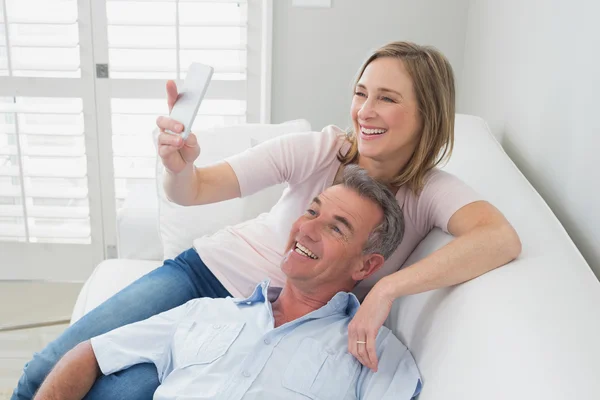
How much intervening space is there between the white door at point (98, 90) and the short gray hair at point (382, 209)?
1.42 meters

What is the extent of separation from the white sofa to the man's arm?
2.14ft

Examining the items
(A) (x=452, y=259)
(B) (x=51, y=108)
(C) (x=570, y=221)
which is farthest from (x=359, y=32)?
(A) (x=452, y=259)

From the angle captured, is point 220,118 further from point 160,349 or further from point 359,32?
point 160,349

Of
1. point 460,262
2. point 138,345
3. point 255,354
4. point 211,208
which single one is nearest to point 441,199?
point 460,262

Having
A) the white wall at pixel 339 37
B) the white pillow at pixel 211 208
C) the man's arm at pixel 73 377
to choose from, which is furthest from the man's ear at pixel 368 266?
the white wall at pixel 339 37

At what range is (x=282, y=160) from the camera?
61.5 inches

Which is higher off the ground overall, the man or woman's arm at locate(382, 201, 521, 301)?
woman's arm at locate(382, 201, 521, 301)

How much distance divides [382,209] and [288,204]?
299mm

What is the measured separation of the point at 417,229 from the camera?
155cm

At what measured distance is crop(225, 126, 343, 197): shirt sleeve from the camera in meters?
1.55

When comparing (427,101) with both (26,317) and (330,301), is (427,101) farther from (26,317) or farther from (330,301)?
(26,317)

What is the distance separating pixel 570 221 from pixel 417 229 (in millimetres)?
339

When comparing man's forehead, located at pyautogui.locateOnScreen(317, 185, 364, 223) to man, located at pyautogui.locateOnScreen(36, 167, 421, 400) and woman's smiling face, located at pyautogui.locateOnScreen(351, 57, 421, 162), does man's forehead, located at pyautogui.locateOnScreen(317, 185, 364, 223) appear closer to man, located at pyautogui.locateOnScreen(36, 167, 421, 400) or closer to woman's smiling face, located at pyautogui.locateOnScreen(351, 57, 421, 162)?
man, located at pyautogui.locateOnScreen(36, 167, 421, 400)

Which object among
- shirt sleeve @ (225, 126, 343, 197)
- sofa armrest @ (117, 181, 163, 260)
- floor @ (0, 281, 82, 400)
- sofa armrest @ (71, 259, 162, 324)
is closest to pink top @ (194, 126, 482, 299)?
shirt sleeve @ (225, 126, 343, 197)
